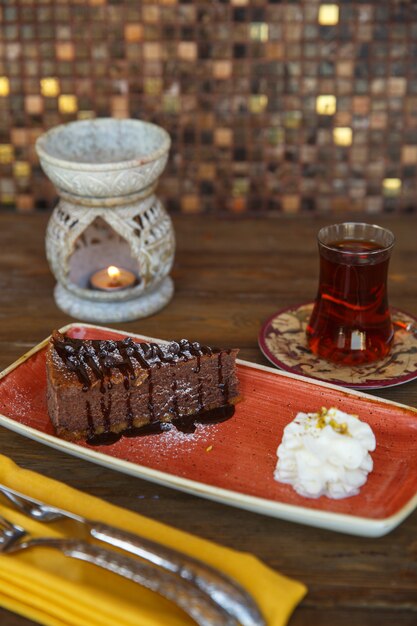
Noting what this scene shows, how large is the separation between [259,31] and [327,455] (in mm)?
859

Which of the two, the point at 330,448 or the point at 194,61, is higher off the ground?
the point at 194,61

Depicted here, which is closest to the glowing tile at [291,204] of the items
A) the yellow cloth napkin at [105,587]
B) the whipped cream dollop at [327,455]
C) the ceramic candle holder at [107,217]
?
the ceramic candle holder at [107,217]

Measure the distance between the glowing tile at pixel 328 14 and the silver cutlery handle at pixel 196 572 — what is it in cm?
99

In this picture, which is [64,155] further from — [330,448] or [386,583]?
[386,583]

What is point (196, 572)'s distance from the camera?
0.69 m

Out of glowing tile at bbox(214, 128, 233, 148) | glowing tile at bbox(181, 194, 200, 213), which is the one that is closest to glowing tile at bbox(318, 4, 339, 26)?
glowing tile at bbox(214, 128, 233, 148)

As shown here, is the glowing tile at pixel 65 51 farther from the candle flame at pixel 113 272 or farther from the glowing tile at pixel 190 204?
the candle flame at pixel 113 272

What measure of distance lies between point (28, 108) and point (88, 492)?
2.81ft

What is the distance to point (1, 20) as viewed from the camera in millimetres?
1418

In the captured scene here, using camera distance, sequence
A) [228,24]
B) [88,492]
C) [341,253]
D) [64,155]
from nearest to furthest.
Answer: [88,492] → [341,253] → [64,155] → [228,24]

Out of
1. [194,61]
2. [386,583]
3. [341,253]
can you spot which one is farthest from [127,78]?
[386,583]

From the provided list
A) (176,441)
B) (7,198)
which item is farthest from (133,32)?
(176,441)

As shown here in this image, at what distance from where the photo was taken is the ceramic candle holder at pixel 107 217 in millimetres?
1104

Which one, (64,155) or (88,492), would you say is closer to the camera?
(88,492)
